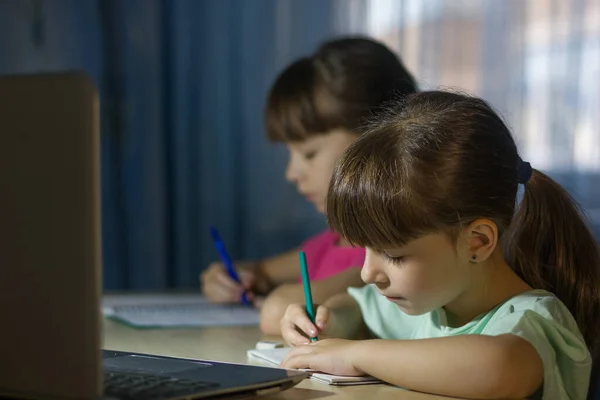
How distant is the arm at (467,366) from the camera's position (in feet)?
2.71

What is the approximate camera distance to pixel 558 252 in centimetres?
108

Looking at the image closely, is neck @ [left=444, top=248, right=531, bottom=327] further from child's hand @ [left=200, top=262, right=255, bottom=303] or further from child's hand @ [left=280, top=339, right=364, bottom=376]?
child's hand @ [left=200, top=262, right=255, bottom=303]

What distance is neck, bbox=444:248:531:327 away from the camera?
101 centimetres

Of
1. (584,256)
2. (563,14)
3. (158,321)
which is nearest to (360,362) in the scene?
(584,256)

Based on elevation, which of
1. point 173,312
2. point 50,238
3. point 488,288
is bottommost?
point 173,312

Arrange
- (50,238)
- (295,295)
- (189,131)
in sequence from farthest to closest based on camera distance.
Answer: (189,131) → (295,295) → (50,238)

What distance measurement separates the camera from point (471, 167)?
936 millimetres

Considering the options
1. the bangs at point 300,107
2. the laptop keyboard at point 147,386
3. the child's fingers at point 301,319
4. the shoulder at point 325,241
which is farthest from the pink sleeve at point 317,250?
the laptop keyboard at point 147,386

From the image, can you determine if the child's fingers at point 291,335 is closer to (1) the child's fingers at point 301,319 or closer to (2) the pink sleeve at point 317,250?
(1) the child's fingers at point 301,319

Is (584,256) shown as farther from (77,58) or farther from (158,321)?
(77,58)

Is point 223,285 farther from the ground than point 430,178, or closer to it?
closer to it

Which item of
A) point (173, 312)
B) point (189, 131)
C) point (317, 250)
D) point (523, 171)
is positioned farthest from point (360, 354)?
point (189, 131)

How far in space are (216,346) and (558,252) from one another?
438 mm

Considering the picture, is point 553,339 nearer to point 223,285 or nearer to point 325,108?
point 325,108
